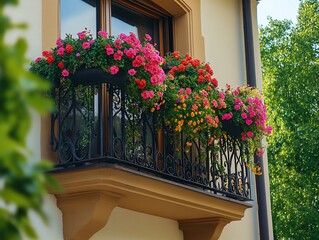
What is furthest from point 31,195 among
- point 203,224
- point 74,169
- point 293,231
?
point 293,231

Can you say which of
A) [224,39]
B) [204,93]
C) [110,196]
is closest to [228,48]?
[224,39]

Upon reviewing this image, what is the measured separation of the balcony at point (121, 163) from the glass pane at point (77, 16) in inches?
28.0

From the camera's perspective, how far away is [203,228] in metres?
7.26

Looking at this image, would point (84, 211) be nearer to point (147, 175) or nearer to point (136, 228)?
point (147, 175)

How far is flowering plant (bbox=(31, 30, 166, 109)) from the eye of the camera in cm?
559

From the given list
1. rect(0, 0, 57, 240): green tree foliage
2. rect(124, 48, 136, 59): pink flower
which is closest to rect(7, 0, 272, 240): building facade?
rect(124, 48, 136, 59): pink flower

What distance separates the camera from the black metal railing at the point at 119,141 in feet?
18.3

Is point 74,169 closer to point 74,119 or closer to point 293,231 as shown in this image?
point 74,119

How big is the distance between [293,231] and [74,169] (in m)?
13.2

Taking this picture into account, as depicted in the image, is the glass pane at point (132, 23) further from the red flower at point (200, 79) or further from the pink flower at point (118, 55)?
the pink flower at point (118, 55)

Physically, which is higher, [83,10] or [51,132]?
[83,10]

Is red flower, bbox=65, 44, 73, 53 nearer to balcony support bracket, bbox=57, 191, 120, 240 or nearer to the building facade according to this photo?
the building facade

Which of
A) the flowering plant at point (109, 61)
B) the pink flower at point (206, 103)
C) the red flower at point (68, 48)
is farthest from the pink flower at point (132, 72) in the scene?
the pink flower at point (206, 103)

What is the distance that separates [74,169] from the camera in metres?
5.39
